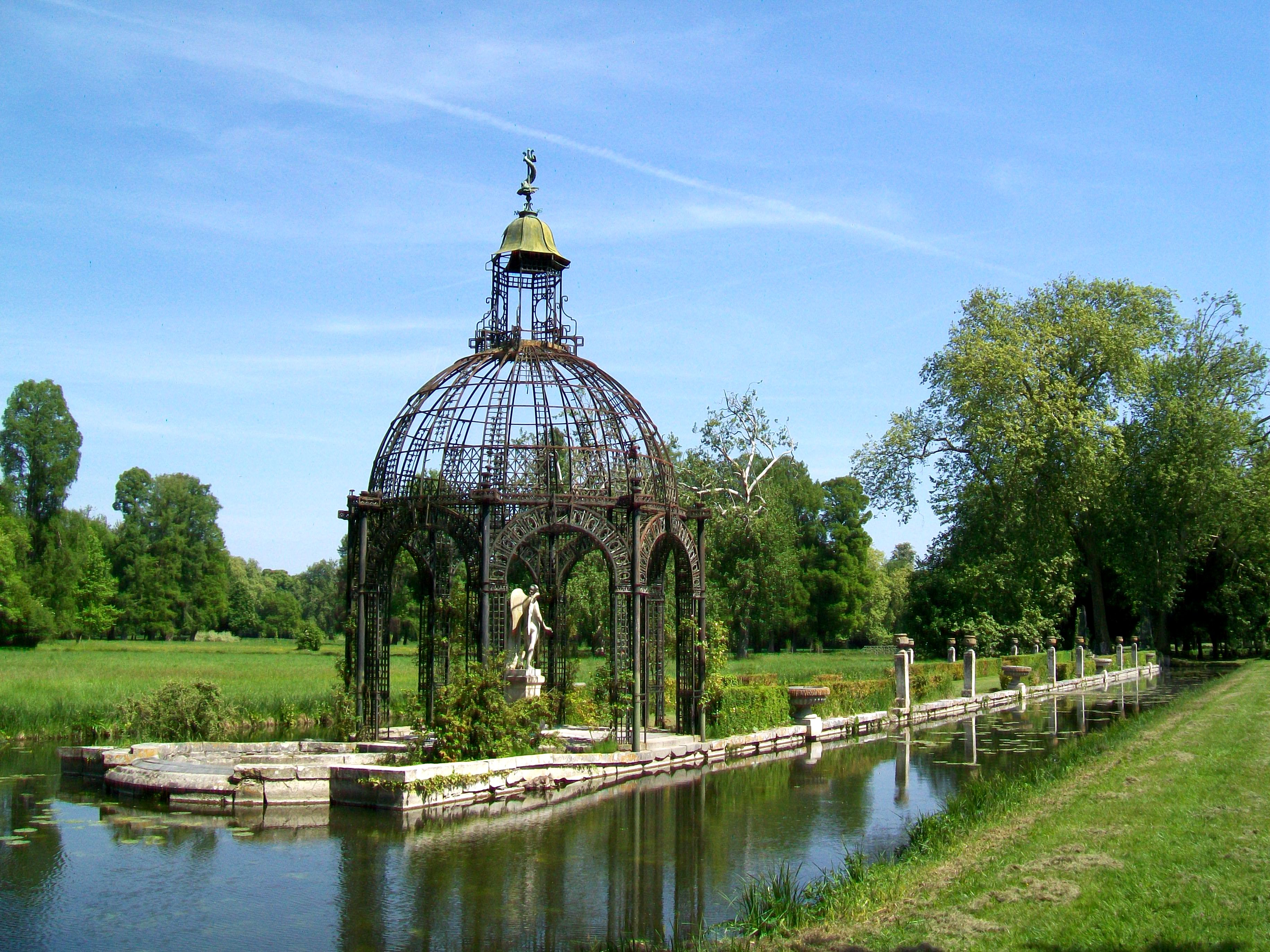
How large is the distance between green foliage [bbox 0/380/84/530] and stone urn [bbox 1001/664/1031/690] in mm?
52272

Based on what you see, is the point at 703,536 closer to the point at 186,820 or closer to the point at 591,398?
the point at 591,398

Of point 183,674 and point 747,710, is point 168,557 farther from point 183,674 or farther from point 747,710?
point 747,710

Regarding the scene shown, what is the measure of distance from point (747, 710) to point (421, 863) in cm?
1208

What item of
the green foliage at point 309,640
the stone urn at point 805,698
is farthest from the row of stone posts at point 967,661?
the green foliage at point 309,640

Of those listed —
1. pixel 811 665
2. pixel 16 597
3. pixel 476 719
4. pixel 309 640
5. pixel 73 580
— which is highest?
pixel 73 580

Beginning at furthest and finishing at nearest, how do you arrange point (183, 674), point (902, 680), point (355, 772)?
1. point (183, 674)
2. point (902, 680)
3. point (355, 772)

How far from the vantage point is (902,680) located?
92.2 feet

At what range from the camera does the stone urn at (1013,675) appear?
34969mm

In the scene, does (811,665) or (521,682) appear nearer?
(521,682)

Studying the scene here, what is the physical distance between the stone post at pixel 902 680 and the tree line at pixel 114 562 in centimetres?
4555

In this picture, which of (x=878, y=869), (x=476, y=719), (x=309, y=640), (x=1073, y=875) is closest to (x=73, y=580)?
(x=309, y=640)

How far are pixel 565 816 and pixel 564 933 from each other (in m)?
5.10

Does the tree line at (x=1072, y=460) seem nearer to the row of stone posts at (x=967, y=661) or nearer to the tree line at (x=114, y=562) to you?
the row of stone posts at (x=967, y=661)

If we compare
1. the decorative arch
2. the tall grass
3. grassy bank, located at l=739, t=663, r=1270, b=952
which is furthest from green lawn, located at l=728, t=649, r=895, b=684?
grassy bank, located at l=739, t=663, r=1270, b=952
